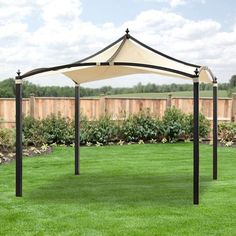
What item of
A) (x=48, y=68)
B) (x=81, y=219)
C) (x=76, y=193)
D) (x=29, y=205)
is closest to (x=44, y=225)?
(x=81, y=219)

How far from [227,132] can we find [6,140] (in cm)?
746

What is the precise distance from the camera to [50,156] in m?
13.7

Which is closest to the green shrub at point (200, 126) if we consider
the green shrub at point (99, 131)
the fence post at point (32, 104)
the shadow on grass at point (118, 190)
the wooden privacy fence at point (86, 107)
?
the wooden privacy fence at point (86, 107)

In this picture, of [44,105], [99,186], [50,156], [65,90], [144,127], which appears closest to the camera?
[99,186]

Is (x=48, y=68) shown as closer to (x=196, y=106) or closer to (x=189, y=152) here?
(x=196, y=106)

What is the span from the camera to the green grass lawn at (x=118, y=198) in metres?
6.34

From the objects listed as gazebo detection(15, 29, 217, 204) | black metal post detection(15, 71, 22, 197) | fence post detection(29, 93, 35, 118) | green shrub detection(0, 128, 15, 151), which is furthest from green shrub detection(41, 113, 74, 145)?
black metal post detection(15, 71, 22, 197)

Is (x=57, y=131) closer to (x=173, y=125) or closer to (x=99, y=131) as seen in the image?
(x=99, y=131)

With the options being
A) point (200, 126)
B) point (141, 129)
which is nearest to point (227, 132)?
point (200, 126)

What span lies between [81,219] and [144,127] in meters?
10.8

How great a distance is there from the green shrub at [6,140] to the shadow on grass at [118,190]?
414 centimetres

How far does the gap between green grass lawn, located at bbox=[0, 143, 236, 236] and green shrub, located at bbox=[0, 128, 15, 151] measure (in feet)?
4.48

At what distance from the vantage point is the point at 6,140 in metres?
14.1

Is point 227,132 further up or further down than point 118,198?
further up
